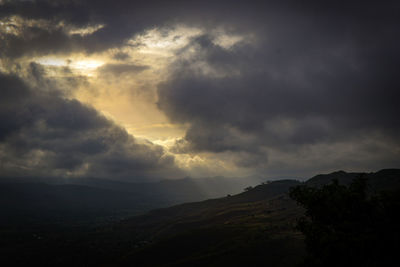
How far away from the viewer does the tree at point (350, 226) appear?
37.1 m

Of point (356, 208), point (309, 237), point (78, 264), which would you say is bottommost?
point (78, 264)

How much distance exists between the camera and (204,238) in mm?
162875

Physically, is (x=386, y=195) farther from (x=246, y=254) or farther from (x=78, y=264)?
(x=78, y=264)

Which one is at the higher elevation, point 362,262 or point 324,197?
point 324,197

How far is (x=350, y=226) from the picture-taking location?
41094mm

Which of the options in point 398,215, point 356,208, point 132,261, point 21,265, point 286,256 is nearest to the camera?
point 398,215

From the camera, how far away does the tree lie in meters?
37.1

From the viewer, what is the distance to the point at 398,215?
40.0m

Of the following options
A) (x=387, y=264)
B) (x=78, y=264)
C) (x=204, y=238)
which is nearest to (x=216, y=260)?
(x=204, y=238)

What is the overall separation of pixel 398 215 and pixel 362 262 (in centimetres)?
971

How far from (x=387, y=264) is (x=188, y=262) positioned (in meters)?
101

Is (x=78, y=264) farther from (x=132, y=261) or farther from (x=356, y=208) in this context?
(x=356, y=208)

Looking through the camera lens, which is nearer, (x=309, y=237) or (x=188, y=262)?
(x=309, y=237)

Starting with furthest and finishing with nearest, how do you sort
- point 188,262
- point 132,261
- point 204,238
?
point 204,238 → point 132,261 → point 188,262
